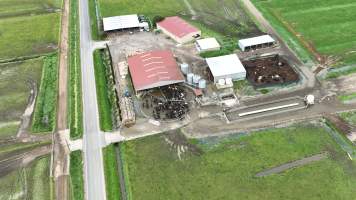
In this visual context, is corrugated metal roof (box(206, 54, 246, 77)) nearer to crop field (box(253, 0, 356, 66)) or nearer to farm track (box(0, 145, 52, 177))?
crop field (box(253, 0, 356, 66))

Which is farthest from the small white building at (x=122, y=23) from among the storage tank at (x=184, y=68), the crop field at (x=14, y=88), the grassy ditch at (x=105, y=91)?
the storage tank at (x=184, y=68)

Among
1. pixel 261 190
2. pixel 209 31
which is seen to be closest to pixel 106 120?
pixel 261 190

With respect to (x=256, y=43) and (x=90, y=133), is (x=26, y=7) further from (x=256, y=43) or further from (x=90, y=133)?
(x=256, y=43)

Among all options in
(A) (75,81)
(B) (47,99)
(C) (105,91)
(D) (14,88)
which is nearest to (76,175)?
(C) (105,91)

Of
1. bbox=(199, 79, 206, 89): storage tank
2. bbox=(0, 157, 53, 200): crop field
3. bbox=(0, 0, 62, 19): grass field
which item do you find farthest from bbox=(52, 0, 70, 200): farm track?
bbox=(199, 79, 206, 89): storage tank

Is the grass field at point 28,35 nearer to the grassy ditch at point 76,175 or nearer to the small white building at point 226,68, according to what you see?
the grassy ditch at point 76,175

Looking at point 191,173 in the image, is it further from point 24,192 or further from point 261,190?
point 24,192

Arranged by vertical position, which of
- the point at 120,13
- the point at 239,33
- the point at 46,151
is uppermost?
the point at 120,13
